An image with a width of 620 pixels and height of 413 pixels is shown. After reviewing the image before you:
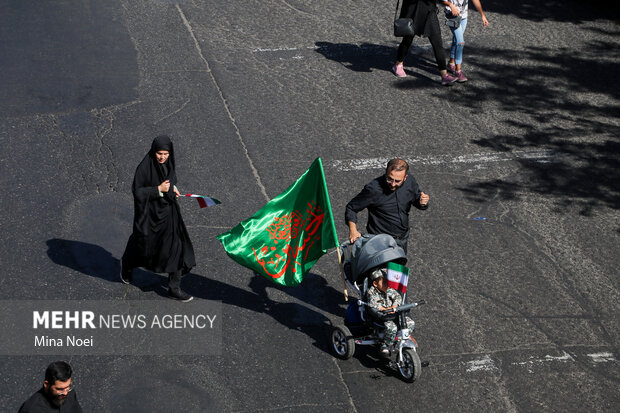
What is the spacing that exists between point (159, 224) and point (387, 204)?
2.21 m

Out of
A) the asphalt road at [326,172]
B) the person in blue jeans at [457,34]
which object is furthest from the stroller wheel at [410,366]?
the person in blue jeans at [457,34]

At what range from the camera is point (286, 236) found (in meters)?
7.64

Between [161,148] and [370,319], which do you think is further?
[161,148]

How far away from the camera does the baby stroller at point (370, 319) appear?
7070 millimetres

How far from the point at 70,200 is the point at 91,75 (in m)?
3.59

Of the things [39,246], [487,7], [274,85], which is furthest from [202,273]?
[487,7]

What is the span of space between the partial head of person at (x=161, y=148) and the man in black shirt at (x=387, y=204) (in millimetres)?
1781

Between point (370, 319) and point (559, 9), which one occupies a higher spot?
point (559, 9)

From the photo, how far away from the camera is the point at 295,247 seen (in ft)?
25.0

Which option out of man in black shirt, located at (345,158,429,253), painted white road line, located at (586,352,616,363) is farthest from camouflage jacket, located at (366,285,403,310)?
painted white road line, located at (586,352,616,363)

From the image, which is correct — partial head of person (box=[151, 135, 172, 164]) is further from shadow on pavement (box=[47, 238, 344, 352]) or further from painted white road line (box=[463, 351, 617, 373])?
painted white road line (box=[463, 351, 617, 373])

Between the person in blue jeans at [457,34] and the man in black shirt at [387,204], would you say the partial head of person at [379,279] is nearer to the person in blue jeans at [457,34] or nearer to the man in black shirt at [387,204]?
the man in black shirt at [387,204]

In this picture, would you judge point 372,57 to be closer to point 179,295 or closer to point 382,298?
point 179,295
